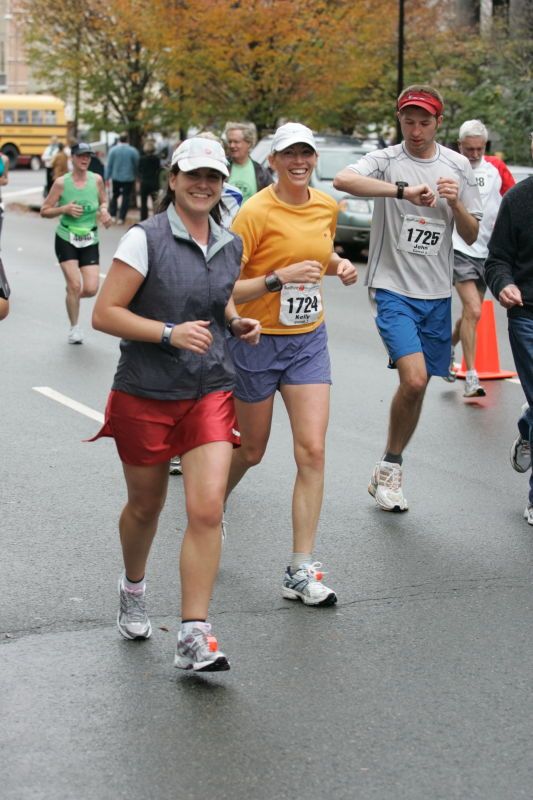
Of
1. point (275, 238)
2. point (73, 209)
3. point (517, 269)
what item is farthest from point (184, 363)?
point (73, 209)

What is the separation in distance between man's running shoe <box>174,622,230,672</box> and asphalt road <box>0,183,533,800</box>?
77mm

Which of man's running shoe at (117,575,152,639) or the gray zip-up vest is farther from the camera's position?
man's running shoe at (117,575,152,639)

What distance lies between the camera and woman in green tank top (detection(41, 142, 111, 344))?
532 inches

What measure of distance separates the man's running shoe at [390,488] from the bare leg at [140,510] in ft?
8.02

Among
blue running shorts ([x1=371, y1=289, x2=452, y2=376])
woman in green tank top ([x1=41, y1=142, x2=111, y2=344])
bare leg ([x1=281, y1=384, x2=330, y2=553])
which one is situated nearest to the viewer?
bare leg ([x1=281, y1=384, x2=330, y2=553])

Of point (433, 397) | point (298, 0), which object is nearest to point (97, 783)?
point (433, 397)

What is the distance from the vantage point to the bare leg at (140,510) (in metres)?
5.17

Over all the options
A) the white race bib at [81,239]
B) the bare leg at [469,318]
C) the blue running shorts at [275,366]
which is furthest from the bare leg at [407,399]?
the white race bib at [81,239]

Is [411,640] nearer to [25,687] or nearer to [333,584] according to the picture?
[333,584]

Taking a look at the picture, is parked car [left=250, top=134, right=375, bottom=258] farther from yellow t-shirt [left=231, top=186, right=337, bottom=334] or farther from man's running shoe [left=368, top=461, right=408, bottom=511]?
yellow t-shirt [left=231, top=186, right=337, bottom=334]

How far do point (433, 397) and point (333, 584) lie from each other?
204 inches

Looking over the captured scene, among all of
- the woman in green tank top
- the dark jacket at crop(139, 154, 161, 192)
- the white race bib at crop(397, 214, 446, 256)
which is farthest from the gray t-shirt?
the dark jacket at crop(139, 154, 161, 192)

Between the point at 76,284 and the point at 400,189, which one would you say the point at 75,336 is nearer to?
the point at 76,284

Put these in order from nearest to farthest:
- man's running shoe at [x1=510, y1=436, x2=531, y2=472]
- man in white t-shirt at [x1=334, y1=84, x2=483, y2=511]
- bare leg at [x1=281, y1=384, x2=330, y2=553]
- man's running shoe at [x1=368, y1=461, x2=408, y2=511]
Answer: bare leg at [x1=281, y1=384, x2=330, y2=553] < man in white t-shirt at [x1=334, y1=84, x2=483, y2=511] < man's running shoe at [x1=368, y1=461, x2=408, y2=511] < man's running shoe at [x1=510, y1=436, x2=531, y2=472]
